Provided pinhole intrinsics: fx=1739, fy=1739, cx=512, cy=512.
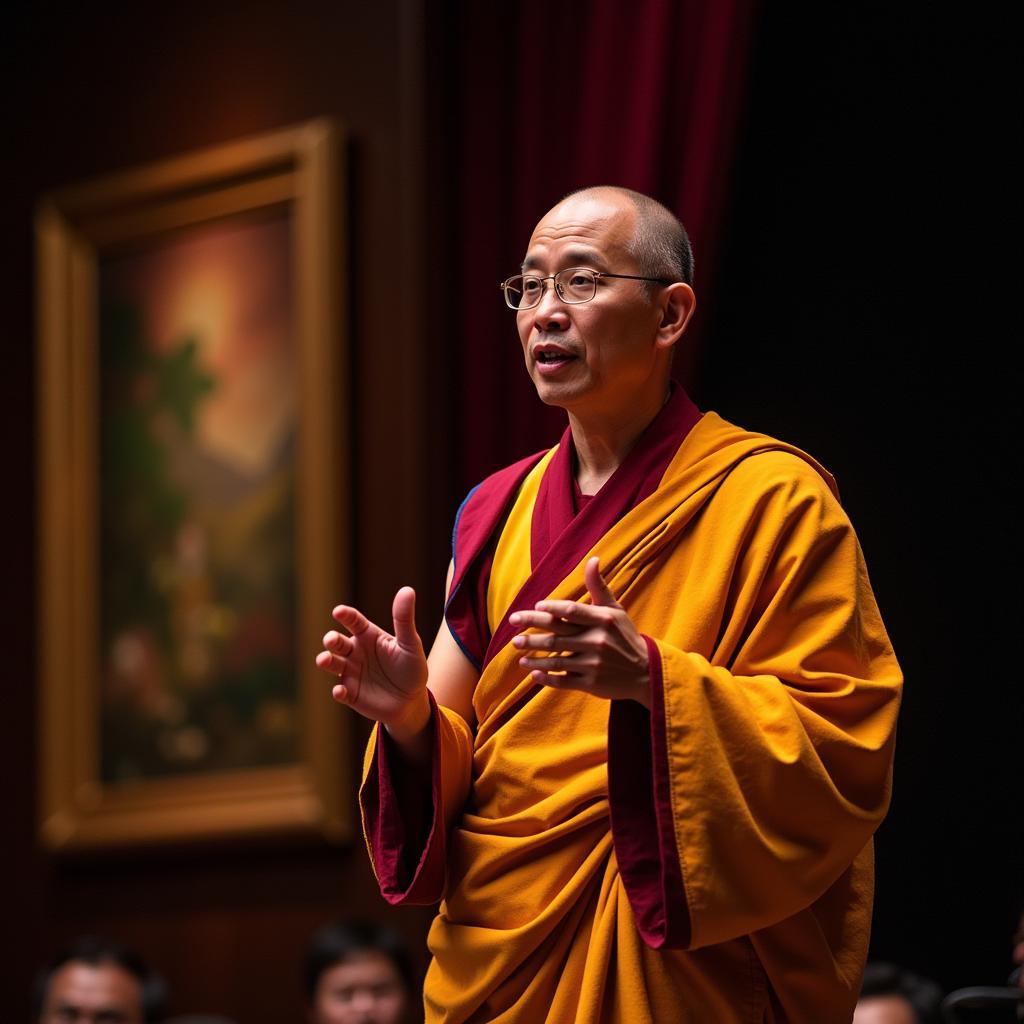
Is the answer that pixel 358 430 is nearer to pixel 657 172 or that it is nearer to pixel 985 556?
pixel 657 172

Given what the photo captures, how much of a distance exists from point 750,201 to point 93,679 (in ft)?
9.22

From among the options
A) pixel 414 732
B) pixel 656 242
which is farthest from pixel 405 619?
pixel 656 242

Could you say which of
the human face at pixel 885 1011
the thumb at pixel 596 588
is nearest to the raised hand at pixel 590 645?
the thumb at pixel 596 588

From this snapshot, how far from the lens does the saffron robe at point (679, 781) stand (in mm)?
2455

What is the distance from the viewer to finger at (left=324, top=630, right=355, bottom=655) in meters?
2.66

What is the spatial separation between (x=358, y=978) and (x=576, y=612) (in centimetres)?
270

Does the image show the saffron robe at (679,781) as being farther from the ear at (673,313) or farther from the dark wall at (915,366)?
the dark wall at (915,366)

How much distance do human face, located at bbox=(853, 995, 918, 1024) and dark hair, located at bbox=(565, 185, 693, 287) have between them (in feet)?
6.30

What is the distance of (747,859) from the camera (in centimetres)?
245

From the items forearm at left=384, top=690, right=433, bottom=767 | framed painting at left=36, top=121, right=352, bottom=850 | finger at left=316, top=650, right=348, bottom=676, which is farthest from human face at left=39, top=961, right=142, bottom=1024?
finger at left=316, top=650, right=348, bottom=676

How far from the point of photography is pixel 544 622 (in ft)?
7.72

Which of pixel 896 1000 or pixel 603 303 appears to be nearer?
pixel 603 303

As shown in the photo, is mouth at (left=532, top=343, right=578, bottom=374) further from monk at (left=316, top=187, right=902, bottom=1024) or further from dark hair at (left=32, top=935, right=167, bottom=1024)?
dark hair at (left=32, top=935, right=167, bottom=1024)

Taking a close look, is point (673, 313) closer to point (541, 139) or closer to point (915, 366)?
point (915, 366)
